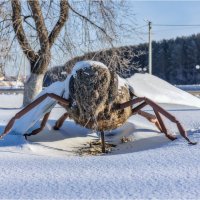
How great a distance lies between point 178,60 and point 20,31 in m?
69.7

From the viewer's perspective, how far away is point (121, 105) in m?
6.10

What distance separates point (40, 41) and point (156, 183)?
8.95 meters

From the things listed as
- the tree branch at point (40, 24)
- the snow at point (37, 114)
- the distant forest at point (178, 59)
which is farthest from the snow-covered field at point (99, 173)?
the distant forest at point (178, 59)

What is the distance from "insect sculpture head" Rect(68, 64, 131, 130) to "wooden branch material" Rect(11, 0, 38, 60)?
6120mm

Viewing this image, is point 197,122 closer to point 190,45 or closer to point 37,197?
point 37,197

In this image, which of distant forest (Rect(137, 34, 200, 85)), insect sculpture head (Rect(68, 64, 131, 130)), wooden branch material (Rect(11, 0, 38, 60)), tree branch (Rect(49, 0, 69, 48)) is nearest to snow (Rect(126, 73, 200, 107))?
insect sculpture head (Rect(68, 64, 131, 130))

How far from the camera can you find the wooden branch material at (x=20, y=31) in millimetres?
11711

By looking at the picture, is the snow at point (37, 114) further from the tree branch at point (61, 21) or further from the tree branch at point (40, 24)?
the tree branch at point (61, 21)

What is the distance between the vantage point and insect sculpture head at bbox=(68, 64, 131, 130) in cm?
583

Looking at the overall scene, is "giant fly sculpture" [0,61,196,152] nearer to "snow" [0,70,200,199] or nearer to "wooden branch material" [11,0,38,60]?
"snow" [0,70,200,199]

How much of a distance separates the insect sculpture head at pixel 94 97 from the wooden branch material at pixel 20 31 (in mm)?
6120

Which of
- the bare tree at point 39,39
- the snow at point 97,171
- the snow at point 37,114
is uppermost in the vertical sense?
the bare tree at point 39,39

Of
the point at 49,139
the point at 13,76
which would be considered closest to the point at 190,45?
the point at 13,76

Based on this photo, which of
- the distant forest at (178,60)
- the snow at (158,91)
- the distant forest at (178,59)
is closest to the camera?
the snow at (158,91)
